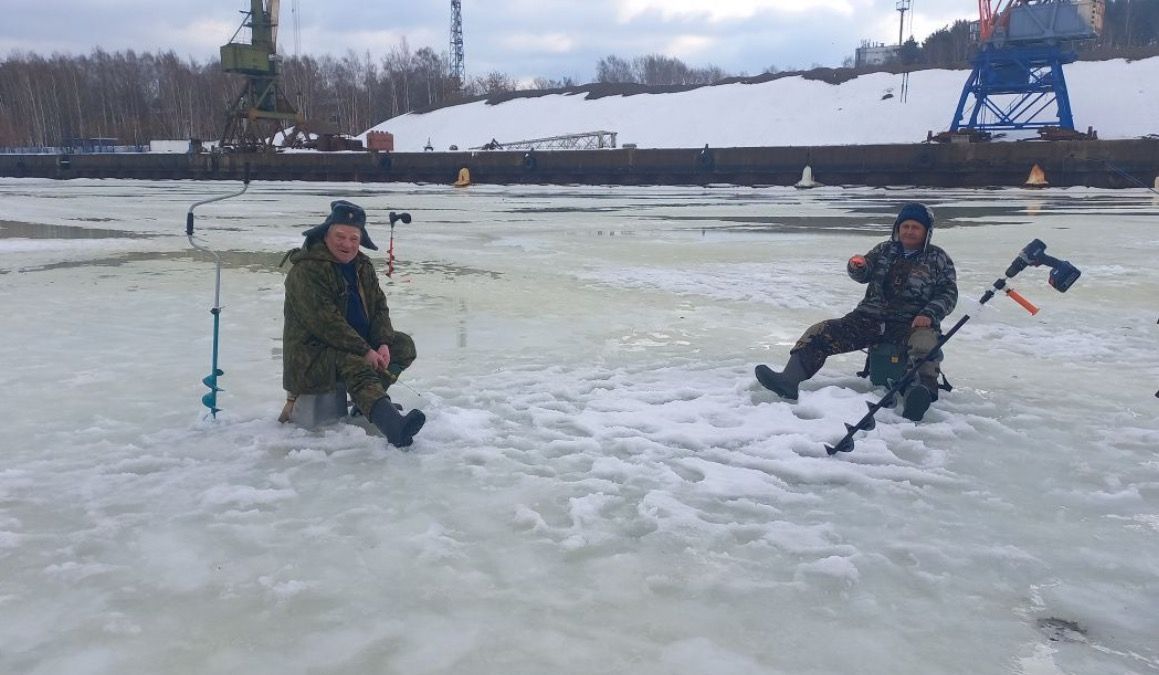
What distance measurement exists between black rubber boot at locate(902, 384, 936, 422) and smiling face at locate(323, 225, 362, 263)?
316 centimetres

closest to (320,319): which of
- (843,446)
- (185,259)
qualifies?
(843,446)

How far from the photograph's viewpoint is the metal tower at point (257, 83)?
45469 mm

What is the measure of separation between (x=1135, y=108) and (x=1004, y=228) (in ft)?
130

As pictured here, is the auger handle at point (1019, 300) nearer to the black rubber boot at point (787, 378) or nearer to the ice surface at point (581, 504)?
the ice surface at point (581, 504)

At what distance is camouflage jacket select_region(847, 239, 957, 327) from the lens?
16.0ft

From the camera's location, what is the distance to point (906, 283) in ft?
16.4

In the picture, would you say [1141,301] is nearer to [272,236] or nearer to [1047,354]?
[1047,354]

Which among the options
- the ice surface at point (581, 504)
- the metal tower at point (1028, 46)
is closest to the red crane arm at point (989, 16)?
the metal tower at point (1028, 46)

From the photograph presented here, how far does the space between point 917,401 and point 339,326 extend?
10.5ft

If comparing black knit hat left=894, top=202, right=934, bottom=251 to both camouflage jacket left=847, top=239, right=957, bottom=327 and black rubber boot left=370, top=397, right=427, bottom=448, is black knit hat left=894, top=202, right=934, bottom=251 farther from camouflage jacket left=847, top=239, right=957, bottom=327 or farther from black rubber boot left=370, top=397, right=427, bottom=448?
black rubber boot left=370, top=397, right=427, bottom=448

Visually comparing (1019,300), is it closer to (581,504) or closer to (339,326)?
(581,504)

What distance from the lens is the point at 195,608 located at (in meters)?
2.66

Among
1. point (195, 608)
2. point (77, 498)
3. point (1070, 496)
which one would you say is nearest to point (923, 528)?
point (1070, 496)

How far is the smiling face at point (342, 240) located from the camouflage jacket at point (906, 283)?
9.75 ft
